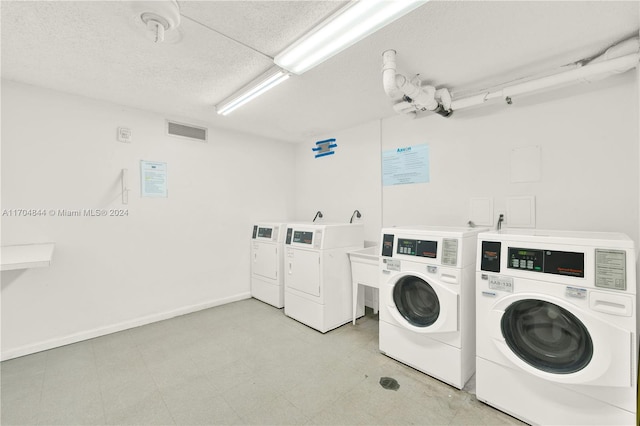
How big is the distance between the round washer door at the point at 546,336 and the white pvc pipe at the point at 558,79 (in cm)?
166

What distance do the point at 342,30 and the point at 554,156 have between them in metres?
2.06

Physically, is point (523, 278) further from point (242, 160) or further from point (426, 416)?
point (242, 160)

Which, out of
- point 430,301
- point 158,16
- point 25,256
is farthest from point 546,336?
point 25,256

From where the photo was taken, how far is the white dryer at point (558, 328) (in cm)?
143

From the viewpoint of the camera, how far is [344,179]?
3.93 metres

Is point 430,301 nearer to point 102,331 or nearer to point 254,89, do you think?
point 254,89

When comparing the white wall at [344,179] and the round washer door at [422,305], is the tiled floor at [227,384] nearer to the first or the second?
the round washer door at [422,305]

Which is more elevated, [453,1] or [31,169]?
[453,1]

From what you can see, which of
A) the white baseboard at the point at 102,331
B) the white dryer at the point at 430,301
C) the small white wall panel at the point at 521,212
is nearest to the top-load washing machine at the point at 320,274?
the white dryer at the point at 430,301

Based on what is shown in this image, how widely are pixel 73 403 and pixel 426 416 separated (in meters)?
2.41

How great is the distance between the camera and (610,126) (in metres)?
2.07

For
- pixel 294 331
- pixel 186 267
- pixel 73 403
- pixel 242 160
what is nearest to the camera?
pixel 73 403

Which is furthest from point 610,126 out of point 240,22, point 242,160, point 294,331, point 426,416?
point 242,160

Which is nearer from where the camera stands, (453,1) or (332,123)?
(453,1)
